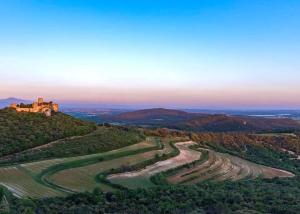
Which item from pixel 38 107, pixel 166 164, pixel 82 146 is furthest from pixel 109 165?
pixel 38 107

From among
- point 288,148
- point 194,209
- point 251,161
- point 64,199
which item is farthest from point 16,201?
point 288,148

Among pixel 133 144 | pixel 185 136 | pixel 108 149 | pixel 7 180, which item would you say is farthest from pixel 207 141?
pixel 7 180

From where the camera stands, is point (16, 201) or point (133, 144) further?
point (133, 144)

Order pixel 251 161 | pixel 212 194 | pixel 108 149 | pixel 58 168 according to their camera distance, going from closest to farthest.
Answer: pixel 212 194 < pixel 58 168 < pixel 108 149 < pixel 251 161

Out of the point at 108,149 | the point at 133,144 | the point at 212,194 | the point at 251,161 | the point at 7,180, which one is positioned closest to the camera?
the point at 212,194

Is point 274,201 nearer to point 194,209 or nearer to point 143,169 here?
point 194,209

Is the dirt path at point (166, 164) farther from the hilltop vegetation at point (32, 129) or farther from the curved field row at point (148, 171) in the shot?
the hilltop vegetation at point (32, 129)

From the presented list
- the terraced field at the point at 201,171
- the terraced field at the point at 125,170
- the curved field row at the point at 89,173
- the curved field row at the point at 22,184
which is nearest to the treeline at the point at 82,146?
the terraced field at the point at 125,170
